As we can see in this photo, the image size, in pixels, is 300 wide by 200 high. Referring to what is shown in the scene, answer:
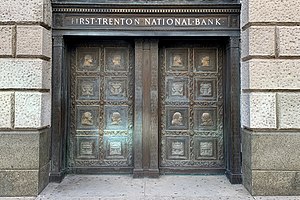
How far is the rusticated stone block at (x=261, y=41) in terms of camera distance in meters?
6.37

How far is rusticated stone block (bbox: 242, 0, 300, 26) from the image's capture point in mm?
6344

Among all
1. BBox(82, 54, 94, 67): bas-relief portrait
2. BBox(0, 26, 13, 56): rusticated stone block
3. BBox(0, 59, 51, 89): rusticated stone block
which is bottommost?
BBox(0, 59, 51, 89): rusticated stone block

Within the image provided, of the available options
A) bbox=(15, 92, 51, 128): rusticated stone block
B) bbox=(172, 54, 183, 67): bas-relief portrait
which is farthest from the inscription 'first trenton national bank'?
bbox=(15, 92, 51, 128): rusticated stone block

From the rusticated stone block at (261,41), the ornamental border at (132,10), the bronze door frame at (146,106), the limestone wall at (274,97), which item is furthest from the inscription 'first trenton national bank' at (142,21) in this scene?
the limestone wall at (274,97)

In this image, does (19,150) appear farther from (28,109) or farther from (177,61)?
(177,61)

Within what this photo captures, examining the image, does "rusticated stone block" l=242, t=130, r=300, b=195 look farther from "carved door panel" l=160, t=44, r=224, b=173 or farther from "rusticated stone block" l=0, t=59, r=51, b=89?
"rusticated stone block" l=0, t=59, r=51, b=89

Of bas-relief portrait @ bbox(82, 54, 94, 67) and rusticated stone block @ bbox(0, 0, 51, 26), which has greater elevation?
rusticated stone block @ bbox(0, 0, 51, 26)

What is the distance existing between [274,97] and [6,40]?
577cm

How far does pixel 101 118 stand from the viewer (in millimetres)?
7602

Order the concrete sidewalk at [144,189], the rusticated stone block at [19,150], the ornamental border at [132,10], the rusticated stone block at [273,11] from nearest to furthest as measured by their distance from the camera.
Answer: the concrete sidewalk at [144,189], the rusticated stone block at [19,150], the rusticated stone block at [273,11], the ornamental border at [132,10]

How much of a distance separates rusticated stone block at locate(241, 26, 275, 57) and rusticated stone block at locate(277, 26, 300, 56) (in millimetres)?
183

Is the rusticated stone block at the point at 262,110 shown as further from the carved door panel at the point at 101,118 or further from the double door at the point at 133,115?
the carved door panel at the point at 101,118

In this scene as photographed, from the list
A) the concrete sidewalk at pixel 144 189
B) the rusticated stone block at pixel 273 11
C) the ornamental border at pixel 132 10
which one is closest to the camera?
the concrete sidewalk at pixel 144 189

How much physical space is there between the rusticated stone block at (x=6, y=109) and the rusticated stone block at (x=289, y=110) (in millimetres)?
5657
